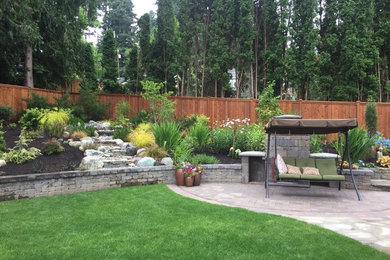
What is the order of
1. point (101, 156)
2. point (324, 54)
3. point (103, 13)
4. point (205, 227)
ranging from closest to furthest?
point (205, 227) → point (101, 156) → point (324, 54) → point (103, 13)

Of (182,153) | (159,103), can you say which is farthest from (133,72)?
(182,153)

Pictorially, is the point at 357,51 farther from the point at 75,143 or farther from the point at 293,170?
the point at 75,143

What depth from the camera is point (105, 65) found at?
711 inches

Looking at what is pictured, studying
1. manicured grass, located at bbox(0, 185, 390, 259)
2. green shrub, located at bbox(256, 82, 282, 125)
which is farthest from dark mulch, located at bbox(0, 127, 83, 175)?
green shrub, located at bbox(256, 82, 282, 125)

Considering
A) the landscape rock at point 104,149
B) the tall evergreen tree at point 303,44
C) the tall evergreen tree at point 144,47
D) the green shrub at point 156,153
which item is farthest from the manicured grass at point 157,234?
the tall evergreen tree at point 144,47

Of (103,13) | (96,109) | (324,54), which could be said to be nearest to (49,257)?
(96,109)

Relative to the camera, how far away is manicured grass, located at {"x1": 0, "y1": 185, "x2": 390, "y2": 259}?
2.84 m

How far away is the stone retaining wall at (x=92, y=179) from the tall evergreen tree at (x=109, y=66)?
13.0 metres

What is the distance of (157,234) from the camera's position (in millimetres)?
3334

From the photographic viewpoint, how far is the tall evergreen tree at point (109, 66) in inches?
709

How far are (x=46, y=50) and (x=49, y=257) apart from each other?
13699 millimetres

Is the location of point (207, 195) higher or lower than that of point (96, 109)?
lower

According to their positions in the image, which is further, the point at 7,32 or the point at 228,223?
the point at 7,32

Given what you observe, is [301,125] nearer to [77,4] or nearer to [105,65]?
[77,4]
